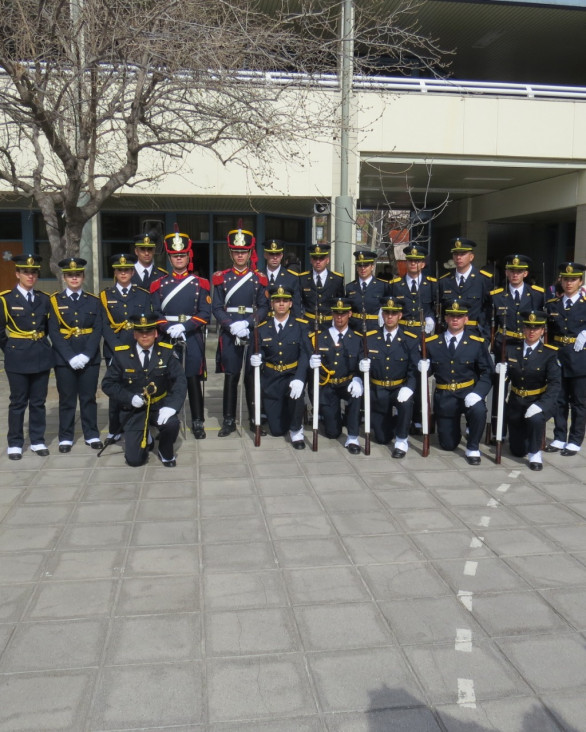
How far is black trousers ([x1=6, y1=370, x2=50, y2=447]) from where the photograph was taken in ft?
21.5

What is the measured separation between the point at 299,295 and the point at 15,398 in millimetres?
3384

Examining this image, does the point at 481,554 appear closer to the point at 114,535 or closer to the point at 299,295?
the point at 114,535

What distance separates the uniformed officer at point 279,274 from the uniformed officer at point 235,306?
27cm

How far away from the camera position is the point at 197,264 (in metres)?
17.9

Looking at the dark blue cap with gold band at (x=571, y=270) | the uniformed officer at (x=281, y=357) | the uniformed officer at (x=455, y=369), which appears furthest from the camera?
the uniformed officer at (x=281, y=357)

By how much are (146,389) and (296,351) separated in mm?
1725

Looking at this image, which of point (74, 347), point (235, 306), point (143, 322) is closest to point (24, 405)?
point (74, 347)

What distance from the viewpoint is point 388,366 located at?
695 cm

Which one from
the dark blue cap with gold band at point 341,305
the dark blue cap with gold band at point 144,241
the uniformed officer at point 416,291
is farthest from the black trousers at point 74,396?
the uniformed officer at point 416,291

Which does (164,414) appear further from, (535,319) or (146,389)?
(535,319)

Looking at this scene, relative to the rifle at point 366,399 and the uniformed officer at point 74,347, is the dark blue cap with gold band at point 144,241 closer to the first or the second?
the uniformed officer at point 74,347

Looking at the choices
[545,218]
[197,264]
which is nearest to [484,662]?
[197,264]

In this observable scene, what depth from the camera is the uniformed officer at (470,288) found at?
7512 mm

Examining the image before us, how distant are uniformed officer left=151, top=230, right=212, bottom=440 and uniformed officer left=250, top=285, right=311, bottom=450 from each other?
0.70 meters
